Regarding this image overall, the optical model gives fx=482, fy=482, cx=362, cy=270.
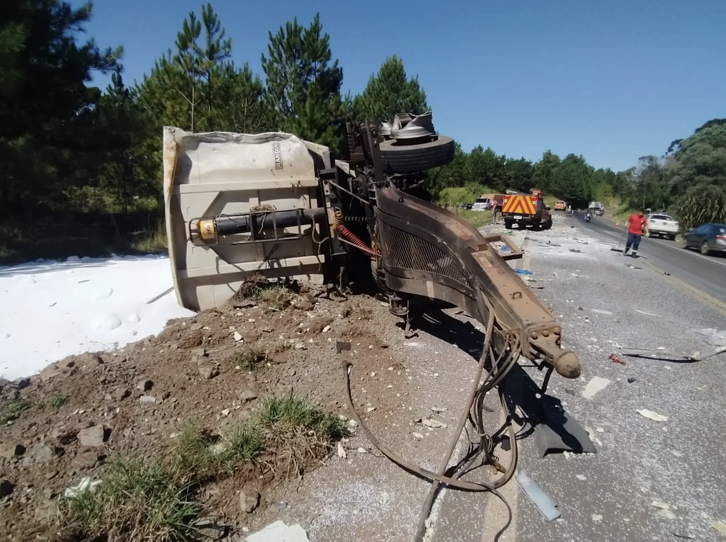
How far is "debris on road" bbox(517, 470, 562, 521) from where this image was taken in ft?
8.35

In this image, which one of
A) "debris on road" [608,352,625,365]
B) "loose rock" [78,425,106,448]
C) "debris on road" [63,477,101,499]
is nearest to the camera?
"debris on road" [63,477,101,499]

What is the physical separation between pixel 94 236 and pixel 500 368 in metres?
10.6

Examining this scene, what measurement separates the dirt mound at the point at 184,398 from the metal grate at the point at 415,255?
3.00ft

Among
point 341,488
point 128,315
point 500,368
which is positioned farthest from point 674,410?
point 128,315

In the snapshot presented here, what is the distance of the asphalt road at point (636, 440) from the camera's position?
250 centimetres

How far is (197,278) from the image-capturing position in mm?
5148

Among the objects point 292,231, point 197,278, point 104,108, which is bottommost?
point 197,278

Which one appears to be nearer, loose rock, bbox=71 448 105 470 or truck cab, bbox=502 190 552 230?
loose rock, bbox=71 448 105 470

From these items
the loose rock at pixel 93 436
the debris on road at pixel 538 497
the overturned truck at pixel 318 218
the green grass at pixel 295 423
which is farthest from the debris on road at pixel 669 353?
the loose rock at pixel 93 436

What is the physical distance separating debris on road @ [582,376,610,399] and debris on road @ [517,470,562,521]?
56.9 inches

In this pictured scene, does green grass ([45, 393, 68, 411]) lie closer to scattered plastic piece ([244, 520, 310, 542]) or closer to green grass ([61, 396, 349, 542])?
green grass ([61, 396, 349, 542])

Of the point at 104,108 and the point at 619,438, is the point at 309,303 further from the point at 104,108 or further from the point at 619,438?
the point at 104,108

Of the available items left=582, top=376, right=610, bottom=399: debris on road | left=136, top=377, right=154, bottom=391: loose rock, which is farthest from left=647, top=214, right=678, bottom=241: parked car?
left=136, top=377, right=154, bottom=391: loose rock

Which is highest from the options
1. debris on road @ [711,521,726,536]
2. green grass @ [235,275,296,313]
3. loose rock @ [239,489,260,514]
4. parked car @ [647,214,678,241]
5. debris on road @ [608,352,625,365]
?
green grass @ [235,275,296,313]
